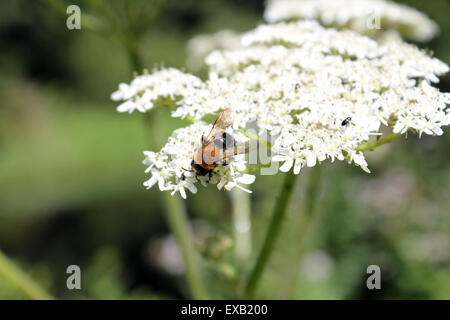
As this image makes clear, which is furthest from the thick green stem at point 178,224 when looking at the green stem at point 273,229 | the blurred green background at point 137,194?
the green stem at point 273,229

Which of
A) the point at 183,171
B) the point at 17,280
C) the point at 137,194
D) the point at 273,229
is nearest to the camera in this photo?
the point at 183,171

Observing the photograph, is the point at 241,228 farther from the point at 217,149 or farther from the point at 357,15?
the point at 357,15

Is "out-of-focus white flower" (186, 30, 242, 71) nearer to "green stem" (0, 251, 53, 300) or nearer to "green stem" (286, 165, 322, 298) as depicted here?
"green stem" (286, 165, 322, 298)

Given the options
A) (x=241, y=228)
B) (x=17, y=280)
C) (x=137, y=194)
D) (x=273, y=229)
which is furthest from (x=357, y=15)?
(x=137, y=194)

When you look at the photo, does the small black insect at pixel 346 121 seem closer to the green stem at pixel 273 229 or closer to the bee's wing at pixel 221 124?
the green stem at pixel 273 229
